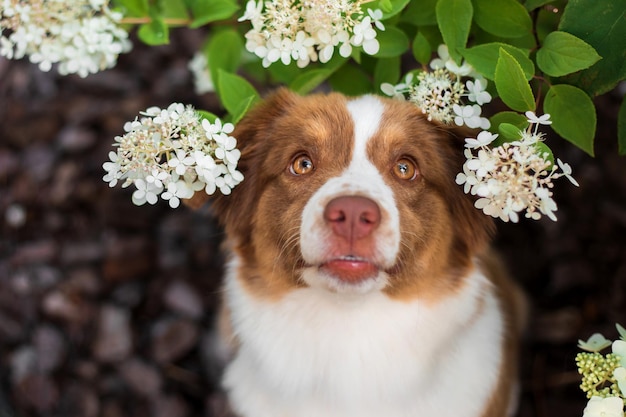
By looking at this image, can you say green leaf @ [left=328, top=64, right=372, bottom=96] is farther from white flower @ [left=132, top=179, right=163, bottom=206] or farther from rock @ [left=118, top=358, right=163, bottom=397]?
rock @ [left=118, top=358, right=163, bottom=397]

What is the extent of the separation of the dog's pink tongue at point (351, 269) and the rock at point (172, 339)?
165cm

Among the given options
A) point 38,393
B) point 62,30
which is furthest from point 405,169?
point 38,393

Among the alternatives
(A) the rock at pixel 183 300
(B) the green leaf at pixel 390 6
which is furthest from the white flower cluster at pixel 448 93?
(A) the rock at pixel 183 300

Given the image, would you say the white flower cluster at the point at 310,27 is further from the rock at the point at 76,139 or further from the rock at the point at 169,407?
the rock at the point at 76,139

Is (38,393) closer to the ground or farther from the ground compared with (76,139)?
closer to the ground

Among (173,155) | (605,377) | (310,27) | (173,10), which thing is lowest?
(605,377)

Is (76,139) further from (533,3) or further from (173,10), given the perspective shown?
(533,3)

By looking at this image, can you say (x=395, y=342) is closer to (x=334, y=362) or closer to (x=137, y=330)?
(x=334, y=362)

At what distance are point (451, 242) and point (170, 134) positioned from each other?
1049 millimetres

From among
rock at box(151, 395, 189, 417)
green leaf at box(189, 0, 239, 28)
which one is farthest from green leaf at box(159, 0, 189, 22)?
rock at box(151, 395, 189, 417)

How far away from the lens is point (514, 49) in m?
2.09

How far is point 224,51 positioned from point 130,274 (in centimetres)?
153

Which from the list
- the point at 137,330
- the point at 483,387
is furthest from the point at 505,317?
the point at 137,330

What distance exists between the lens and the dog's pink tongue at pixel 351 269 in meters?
2.08
